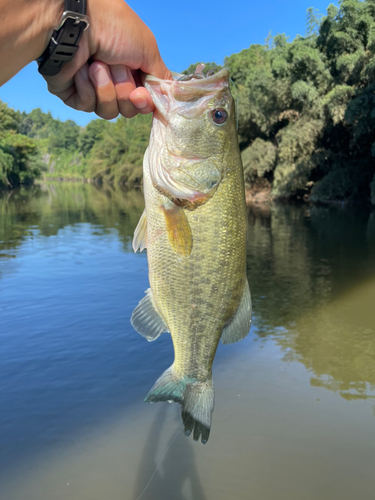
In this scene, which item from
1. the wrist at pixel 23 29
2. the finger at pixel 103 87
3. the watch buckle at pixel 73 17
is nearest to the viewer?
the wrist at pixel 23 29

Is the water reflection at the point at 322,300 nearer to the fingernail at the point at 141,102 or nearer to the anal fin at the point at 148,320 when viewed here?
the anal fin at the point at 148,320

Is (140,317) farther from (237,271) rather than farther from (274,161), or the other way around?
(274,161)

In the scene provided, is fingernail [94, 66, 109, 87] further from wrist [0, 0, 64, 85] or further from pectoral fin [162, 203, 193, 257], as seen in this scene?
pectoral fin [162, 203, 193, 257]

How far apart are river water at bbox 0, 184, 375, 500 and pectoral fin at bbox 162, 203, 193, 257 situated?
2.86 m

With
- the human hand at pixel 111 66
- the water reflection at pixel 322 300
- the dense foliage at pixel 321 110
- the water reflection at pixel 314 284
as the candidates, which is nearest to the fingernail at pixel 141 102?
the human hand at pixel 111 66

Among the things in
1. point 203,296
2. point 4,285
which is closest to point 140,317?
point 203,296

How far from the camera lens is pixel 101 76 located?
2078 millimetres

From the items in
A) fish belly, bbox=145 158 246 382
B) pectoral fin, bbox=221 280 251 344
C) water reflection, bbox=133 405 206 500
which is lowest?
water reflection, bbox=133 405 206 500

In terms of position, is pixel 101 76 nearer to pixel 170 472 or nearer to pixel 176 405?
pixel 170 472

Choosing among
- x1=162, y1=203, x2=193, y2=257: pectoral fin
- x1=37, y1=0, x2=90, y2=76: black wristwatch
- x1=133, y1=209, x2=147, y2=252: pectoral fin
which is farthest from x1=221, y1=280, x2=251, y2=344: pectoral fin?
x1=37, y1=0, x2=90, y2=76: black wristwatch

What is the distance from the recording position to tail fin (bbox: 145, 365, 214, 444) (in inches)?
86.0

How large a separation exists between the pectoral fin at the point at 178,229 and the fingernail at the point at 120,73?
66cm

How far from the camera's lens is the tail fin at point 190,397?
218 centimetres

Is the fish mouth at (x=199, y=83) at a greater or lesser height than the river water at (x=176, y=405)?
greater
